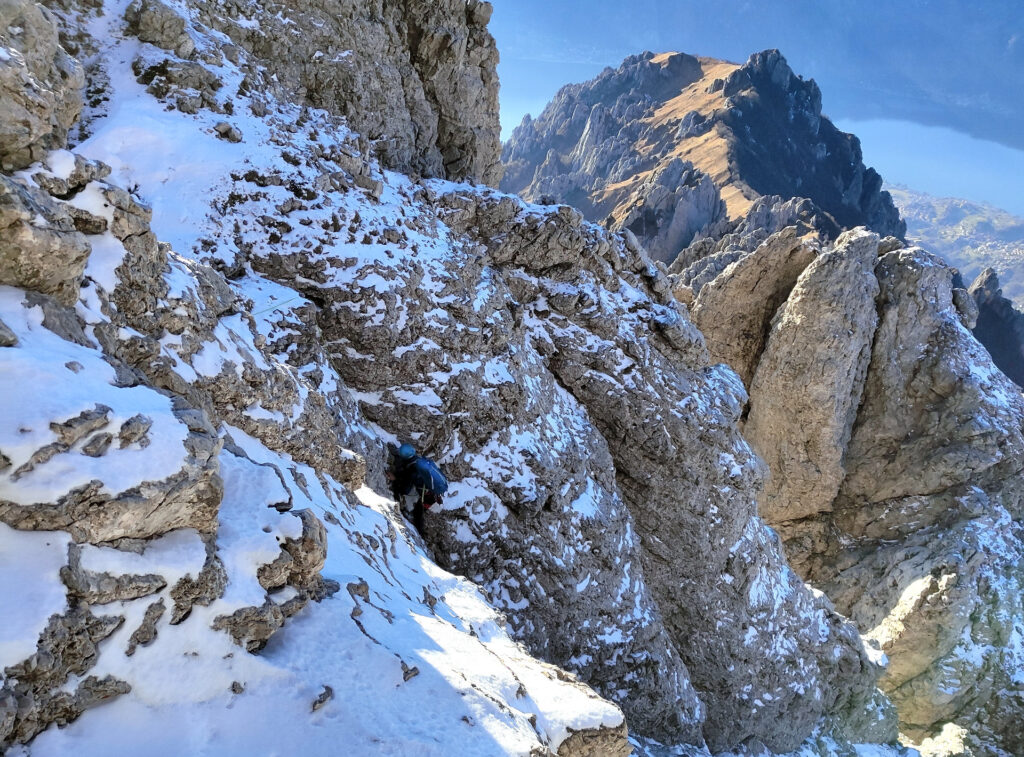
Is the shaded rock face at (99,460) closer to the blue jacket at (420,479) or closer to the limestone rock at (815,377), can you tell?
the blue jacket at (420,479)

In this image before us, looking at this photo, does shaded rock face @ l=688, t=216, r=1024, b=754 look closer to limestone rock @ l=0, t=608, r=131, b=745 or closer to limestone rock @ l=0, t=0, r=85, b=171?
limestone rock @ l=0, t=0, r=85, b=171

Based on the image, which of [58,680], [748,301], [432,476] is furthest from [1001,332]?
[58,680]

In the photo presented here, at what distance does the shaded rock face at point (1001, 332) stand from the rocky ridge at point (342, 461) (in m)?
73.2

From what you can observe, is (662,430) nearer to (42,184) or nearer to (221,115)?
(221,115)

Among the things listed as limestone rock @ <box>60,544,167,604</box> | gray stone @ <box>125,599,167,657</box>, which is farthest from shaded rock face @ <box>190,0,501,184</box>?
gray stone @ <box>125,599,167,657</box>

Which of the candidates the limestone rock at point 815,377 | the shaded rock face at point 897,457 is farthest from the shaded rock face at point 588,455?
the limestone rock at point 815,377

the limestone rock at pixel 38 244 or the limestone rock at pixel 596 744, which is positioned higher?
the limestone rock at pixel 38 244

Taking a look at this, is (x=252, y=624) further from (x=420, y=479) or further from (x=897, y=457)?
(x=897, y=457)

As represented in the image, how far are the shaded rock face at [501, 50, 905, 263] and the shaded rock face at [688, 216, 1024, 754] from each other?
6283 centimetres

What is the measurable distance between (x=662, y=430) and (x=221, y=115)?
15.5 metres

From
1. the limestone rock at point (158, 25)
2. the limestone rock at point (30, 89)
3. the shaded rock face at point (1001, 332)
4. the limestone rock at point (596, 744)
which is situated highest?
the shaded rock face at point (1001, 332)

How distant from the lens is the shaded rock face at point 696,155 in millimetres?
103375

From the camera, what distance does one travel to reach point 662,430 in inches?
787

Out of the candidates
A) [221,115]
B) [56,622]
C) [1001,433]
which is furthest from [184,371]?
[1001,433]
